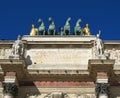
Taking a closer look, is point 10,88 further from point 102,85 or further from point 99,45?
point 99,45

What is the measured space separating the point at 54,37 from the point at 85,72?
2677 millimetres

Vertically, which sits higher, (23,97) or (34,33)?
(34,33)

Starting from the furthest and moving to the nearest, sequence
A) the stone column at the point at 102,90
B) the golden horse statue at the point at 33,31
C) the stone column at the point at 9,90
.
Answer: the golden horse statue at the point at 33,31
the stone column at the point at 9,90
the stone column at the point at 102,90

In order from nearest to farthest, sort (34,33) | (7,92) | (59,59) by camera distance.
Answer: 1. (7,92)
2. (59,59)
3. (34,33)

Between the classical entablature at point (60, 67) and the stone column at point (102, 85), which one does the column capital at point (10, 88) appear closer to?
the classical entablature at point (60, 67)

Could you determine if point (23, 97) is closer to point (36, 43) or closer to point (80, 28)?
point (36, 43)

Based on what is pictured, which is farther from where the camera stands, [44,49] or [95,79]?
[44,49]

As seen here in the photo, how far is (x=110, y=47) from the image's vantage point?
59.9ft

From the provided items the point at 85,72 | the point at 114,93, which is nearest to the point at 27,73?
the point at 85,72

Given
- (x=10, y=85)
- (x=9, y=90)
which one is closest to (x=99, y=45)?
(x=10, y=85)

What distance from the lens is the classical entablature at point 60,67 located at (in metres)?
16.4

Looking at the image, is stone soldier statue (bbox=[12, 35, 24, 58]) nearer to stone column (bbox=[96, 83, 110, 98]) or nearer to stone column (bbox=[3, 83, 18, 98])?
stone column (bbox=[3, 83, 18, 98])

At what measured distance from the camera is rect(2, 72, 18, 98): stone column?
636 inches

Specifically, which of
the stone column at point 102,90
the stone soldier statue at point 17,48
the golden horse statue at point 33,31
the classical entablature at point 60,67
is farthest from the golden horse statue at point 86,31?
the stone column at point 102,90
